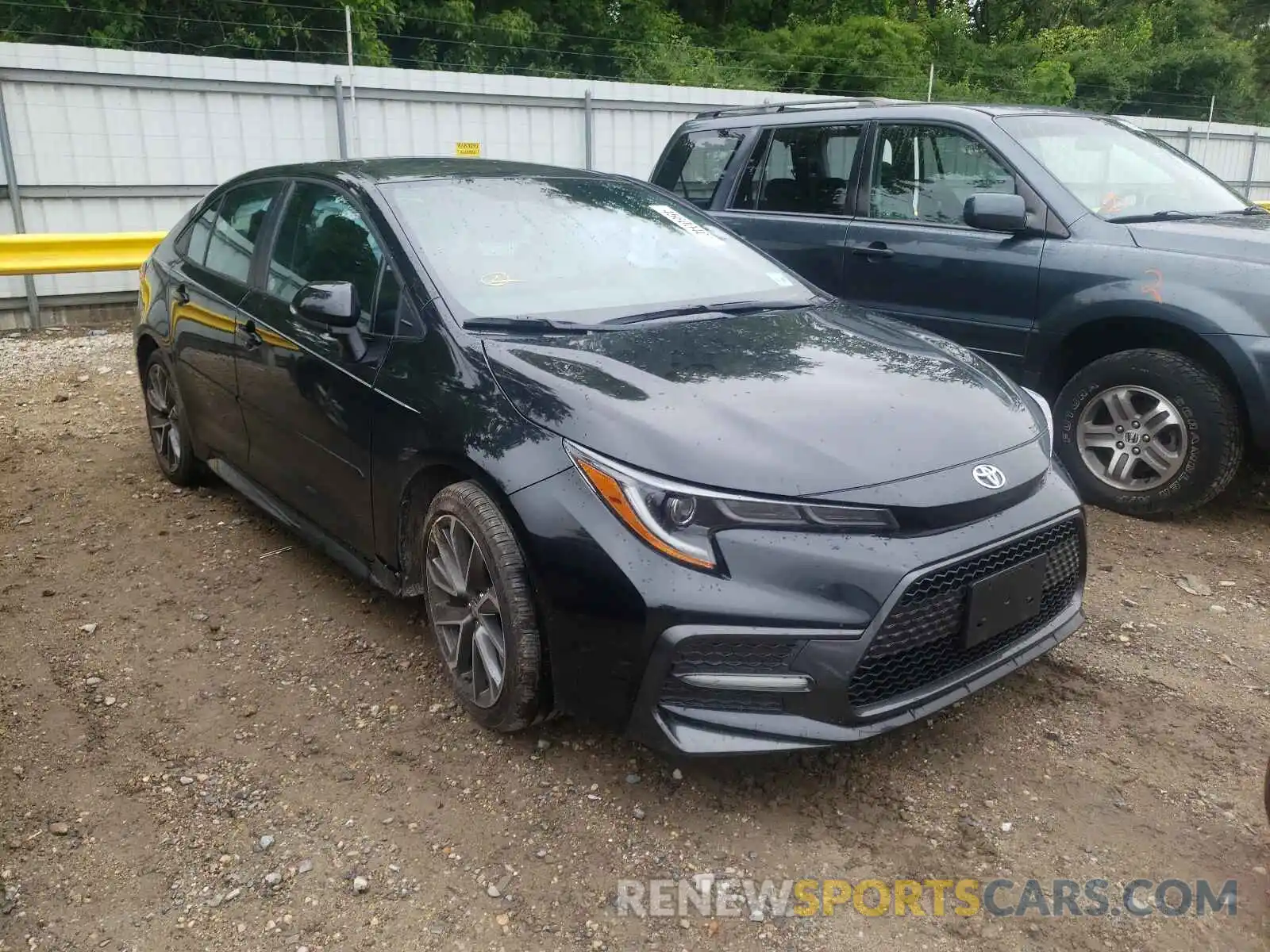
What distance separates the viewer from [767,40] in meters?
24.4

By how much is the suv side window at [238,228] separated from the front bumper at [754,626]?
2260 mm

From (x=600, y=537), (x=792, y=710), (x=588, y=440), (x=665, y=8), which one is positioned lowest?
(x=792, y=710)

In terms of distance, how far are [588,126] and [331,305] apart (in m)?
9.05

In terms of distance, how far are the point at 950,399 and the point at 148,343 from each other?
3.97 m

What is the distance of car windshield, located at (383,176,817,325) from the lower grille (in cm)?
135

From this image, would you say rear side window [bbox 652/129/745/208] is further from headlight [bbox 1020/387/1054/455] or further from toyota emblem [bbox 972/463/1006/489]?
toyota emblem [bbox 972/463/1006/489]

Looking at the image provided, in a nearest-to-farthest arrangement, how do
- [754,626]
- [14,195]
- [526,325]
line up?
[754,626], [526,325], [14,195]

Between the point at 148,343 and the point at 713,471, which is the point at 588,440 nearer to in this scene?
the point at 713,471

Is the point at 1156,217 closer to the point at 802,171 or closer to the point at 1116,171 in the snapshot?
the point at 1116,171

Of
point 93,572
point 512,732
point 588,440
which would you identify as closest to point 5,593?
point 93,572

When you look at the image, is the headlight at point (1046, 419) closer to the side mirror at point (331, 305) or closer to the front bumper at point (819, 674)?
the front bumper at point (819, 674)

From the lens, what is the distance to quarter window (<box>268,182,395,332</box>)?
3439 mm

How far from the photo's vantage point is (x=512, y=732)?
2.94 meters

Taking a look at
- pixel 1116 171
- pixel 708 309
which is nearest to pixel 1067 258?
pixel 1116 171
